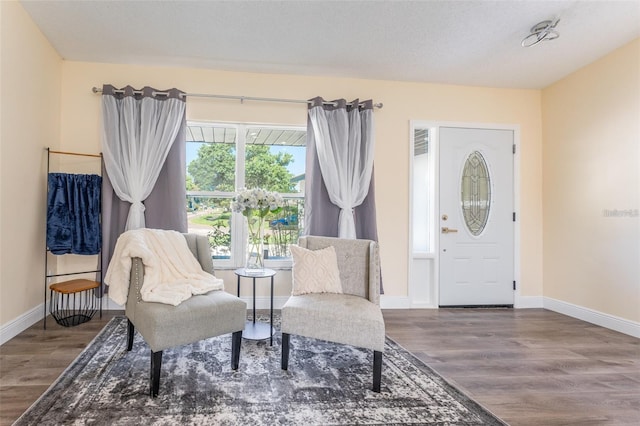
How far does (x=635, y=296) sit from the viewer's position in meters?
3.03

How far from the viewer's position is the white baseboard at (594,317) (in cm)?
304

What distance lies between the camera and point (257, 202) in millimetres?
2775

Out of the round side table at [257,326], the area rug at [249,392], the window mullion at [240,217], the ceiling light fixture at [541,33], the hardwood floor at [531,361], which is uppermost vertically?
the ceiling light fixture at [541,33]

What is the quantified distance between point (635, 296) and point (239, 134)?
4.16 metres

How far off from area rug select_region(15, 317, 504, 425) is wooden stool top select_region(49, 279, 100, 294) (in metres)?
0.66

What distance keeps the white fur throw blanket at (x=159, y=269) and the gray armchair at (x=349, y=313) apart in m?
0.64

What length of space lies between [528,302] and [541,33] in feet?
9.62

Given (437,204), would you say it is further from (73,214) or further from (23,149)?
(23,149)

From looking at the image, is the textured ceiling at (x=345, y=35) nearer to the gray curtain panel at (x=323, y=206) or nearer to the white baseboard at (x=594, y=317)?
the gray curtain panel at (x=323, y=206)

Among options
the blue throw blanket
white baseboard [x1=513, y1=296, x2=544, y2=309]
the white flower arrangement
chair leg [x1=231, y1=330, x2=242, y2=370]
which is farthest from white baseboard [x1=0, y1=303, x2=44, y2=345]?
white baseboard [x1=513, y1=296, x2=544, y2=309]

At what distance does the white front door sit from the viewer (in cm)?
391

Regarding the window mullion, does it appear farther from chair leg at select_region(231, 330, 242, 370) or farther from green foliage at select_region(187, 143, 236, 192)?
chair leg at select_region(231, 330, 242, 370)

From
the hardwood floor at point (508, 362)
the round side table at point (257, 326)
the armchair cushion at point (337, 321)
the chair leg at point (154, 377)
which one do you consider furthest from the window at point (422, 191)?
the chair leg at point (154, 377)

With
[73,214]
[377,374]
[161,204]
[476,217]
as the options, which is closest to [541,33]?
[476,217]
